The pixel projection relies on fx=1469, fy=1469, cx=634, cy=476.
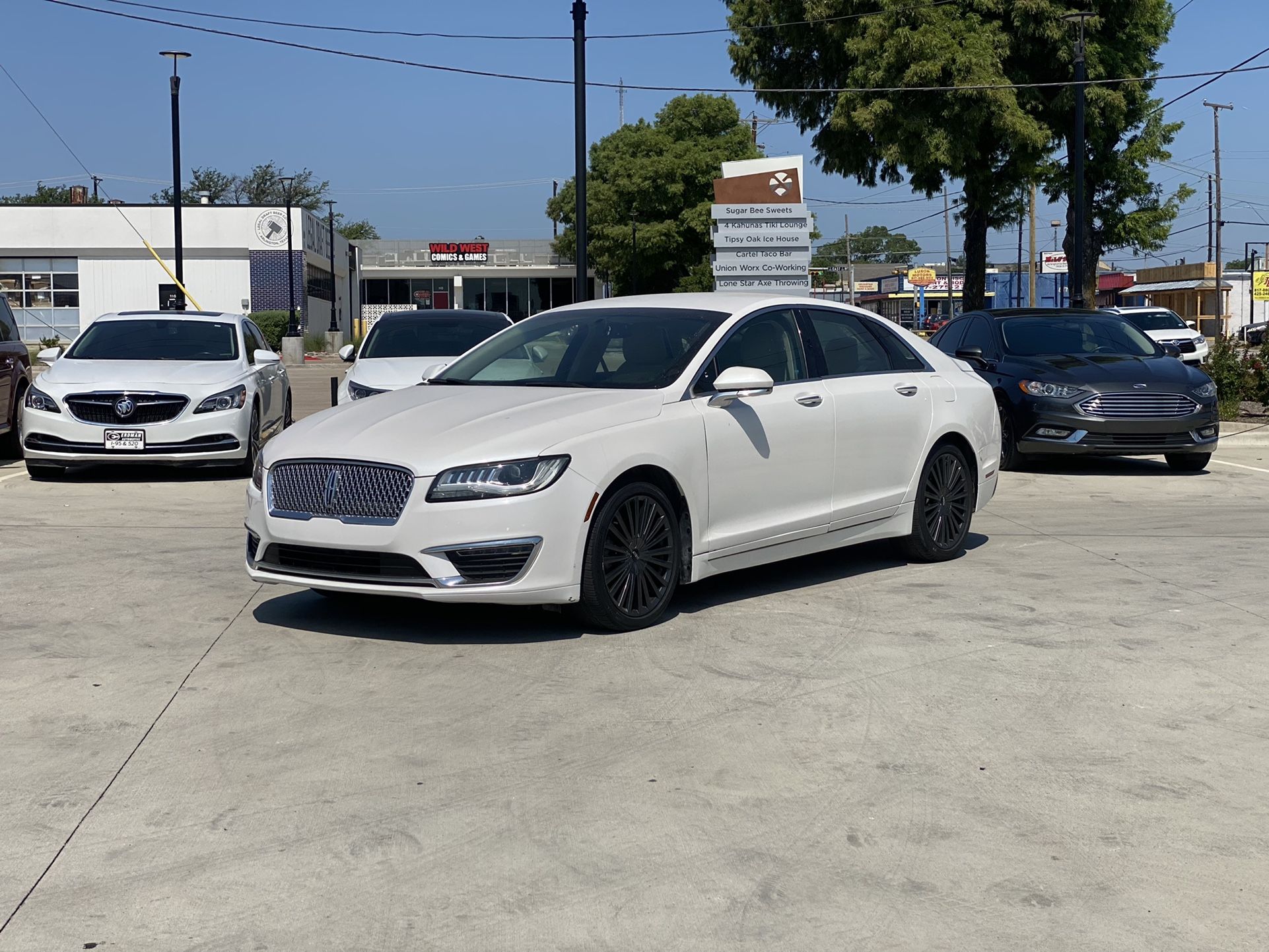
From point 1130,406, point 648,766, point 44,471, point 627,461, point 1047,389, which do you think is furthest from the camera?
point 1047,389

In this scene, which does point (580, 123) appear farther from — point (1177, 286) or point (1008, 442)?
point (1177, 286)

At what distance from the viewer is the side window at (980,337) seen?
1442 cm

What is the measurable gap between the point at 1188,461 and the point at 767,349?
7699 millimetres

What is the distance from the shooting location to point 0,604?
734 cm

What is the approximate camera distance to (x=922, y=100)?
29.8 metres

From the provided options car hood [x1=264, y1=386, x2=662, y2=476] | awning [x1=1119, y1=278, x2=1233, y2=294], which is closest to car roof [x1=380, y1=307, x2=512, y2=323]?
car hood [x1=264, y1=386, x2=662, y2=476]

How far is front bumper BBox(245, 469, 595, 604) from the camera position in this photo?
623 cm

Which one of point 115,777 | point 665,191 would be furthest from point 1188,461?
point 665,191

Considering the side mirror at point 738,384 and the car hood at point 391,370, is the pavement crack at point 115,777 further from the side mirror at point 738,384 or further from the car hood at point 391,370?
the car hood at point 391,370

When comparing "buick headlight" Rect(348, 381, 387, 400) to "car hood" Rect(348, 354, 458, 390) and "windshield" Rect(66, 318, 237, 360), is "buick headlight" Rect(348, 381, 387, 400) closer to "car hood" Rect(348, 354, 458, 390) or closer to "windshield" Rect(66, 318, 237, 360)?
"car hood" Rect(348, 354, 458, 390)

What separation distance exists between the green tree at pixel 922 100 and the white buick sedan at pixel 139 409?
770 inches

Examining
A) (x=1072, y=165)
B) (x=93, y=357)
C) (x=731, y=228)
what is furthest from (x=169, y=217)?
(x=93, y=357)

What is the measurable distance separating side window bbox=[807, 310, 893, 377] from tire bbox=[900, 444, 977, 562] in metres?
0.68

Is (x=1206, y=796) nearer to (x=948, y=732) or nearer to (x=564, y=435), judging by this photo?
(x=948, y=732)
